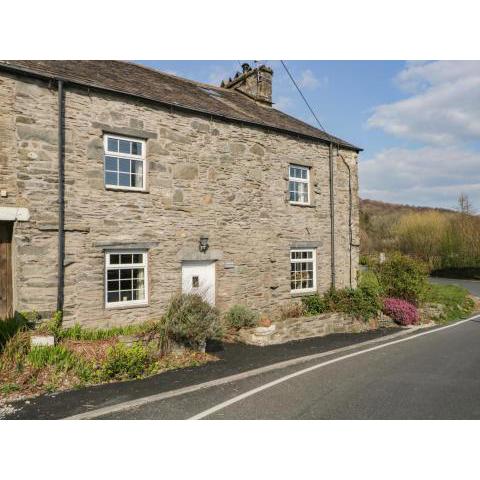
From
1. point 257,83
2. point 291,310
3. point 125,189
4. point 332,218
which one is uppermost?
point 257,83

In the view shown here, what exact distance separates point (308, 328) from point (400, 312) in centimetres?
435

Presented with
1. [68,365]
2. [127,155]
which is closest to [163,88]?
[127,155]

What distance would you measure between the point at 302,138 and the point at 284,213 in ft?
9.86

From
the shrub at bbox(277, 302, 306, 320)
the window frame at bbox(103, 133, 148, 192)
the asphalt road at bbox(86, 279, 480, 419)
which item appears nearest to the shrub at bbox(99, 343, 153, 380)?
the asphalt road at bbox(86, 279, 480, 419)

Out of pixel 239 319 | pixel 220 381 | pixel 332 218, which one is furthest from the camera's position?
pixel 332 218

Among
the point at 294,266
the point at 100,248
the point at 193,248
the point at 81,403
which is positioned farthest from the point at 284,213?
the point at 81,403

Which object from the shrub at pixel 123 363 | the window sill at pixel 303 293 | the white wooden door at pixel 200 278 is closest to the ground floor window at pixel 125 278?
the white wooden door at pixel 200 278

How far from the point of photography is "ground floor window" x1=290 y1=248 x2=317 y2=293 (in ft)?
46.9

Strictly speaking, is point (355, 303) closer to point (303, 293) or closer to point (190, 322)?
point (303, 293)

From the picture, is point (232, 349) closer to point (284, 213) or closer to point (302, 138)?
point (284, 213)

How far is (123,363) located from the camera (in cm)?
773

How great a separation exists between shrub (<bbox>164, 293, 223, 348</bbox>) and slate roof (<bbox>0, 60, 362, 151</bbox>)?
5725 mm

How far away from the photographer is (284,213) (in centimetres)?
1398

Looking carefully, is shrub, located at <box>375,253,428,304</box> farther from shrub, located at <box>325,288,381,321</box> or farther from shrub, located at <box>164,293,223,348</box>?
shrub, located at <box>164,293,223,348</box>
